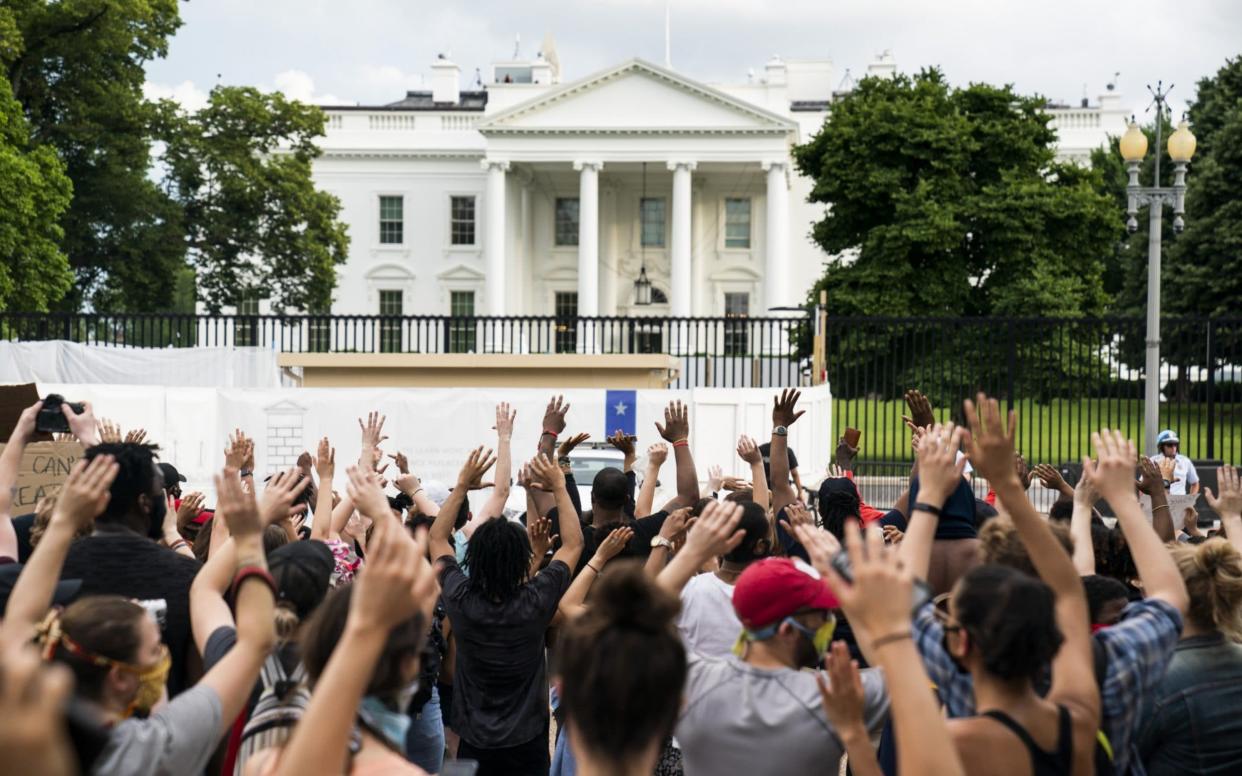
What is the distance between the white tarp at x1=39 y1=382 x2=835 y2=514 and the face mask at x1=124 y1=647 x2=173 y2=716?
42.8ft

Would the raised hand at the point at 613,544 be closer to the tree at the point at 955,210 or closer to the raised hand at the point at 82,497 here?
the raised hand at the point at 82,497

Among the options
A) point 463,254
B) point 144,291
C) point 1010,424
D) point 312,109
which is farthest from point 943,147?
point 1010,424

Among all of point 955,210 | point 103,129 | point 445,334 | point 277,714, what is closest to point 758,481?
point 277,714

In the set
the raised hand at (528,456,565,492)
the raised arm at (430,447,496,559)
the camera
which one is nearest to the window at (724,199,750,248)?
the raised hand at (528,456,565,492)

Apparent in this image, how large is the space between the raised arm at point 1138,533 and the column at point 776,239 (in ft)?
167

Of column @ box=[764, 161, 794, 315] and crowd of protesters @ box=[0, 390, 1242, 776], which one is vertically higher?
column @ box=[764, 161, 794, 315]

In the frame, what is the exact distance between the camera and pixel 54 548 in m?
3.16

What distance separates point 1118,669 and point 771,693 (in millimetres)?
873

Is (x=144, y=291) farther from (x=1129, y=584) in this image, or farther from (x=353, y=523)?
(x=1129, y=584)

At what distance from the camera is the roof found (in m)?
64.1

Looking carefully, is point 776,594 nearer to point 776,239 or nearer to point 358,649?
point 358,649

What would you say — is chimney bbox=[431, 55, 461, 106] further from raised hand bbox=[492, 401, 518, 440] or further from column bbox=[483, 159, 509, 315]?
raised hand bbox=[492, 401, 518, 440]

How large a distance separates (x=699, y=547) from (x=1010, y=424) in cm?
91

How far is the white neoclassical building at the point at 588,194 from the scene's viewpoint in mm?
53938
